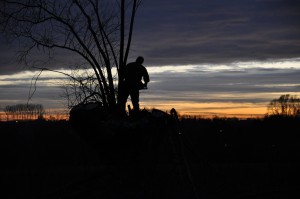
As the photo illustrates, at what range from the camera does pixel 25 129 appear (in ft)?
Answer: 235

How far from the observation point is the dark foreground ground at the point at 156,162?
39.6 ft

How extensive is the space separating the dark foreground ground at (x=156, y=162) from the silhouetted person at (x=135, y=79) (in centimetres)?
172

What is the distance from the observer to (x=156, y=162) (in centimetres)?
1226

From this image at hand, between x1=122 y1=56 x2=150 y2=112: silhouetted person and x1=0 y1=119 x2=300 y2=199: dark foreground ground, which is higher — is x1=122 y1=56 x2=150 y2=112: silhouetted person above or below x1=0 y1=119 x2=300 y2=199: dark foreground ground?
above

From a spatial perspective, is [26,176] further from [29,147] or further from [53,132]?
[53,132]

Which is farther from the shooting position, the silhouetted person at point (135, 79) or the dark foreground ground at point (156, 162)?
the silhouetted person at point (135, 79)

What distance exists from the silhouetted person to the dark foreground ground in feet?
5.66

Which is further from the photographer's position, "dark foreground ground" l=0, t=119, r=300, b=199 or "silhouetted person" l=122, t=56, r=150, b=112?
"silhouetted person" l=122, t=56, r=150, b=112

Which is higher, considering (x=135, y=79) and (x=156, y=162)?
(x=135, y=79)

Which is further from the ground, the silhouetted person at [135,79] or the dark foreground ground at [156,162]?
the silhouetted person at [135,79]

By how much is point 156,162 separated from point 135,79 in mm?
2825

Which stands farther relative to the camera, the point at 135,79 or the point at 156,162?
the point at 135,79

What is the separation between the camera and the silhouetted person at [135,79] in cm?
1348

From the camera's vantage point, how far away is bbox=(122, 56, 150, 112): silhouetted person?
1348cm
